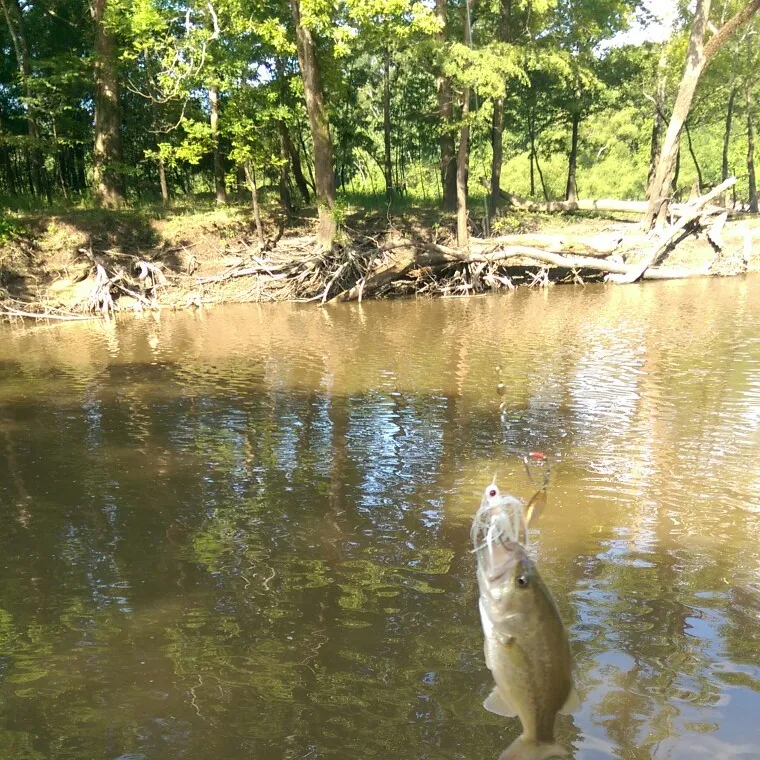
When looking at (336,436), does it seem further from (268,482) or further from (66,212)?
(66,212)

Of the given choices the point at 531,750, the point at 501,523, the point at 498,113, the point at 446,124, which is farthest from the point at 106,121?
the point at 531,750

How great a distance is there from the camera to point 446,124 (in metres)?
23.7

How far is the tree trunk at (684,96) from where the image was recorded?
24.2 metres

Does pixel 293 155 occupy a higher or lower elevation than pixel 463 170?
higher

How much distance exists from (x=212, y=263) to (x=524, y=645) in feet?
84.9

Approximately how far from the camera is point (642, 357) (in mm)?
13133

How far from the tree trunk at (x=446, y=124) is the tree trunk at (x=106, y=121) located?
39.7 feet

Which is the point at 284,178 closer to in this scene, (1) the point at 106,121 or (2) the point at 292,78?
(2) the point at 292,78

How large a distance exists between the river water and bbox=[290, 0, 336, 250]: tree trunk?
1185cm

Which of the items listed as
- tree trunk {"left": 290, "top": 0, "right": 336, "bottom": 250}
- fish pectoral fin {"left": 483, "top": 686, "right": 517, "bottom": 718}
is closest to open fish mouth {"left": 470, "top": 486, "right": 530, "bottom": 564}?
fish pectoral fin {"left": 483, "top": 686, "right": 517, "bottom": 718}

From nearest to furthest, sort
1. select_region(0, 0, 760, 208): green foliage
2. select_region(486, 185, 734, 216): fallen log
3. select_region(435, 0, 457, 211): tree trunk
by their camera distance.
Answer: select_region(0, 0, 760, 208): green foliage → select_region(435, 0, 457, 211): tree trunk → select_region(486, 185, 734, 216): fallen log

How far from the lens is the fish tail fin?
248cm

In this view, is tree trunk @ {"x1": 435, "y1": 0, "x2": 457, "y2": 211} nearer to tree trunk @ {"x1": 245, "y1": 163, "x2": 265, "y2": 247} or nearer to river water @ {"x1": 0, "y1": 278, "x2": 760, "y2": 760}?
tree trunk @ {"x1": 245, "y1": 163, "x2": 265, "y2": 247}

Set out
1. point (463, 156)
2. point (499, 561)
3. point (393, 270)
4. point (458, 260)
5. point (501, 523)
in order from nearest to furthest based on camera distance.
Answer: point (499, 561) < point (501, 523) < point (393, 270) < point (458, 260) < point (463, 156)
